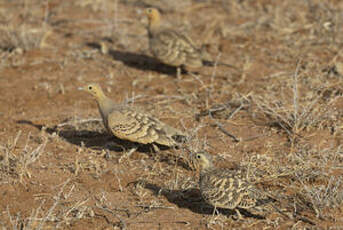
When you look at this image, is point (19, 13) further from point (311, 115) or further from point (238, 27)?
point (311, 115)

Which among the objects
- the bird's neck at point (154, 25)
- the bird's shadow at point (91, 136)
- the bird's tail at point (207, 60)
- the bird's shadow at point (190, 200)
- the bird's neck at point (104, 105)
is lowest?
the bird's shadow at point (190, 200)

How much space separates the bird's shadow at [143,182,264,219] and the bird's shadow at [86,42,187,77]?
11.3 ft

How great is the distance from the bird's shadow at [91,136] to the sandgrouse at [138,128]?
24 centimetres

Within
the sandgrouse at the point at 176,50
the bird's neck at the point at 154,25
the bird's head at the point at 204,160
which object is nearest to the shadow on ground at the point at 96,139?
the bird's head at the point at 204,160

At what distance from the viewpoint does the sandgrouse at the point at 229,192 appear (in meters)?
4.38

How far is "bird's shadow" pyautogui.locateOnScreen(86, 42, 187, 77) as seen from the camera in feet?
28.0

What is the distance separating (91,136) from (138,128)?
1.00m

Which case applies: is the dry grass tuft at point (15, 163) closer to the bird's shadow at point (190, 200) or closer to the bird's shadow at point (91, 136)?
the bird's shadow at point (91, 136)

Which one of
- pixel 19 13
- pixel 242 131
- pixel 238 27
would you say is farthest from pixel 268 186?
pixel 19 13

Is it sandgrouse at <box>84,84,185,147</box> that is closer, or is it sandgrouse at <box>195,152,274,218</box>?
sandgrouse at <box>195,152,274,218</box>

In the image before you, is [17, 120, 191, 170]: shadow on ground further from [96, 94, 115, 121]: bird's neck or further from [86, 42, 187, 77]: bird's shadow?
[86, 42, 187, 77]: bird's shadow

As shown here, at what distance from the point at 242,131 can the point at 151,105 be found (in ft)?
4.54

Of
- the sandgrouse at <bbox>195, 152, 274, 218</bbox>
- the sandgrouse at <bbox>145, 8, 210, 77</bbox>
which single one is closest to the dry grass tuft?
the sandgrouse at <bbox>195, 152, 274, 218</bbox>

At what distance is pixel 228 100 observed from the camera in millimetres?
7207
